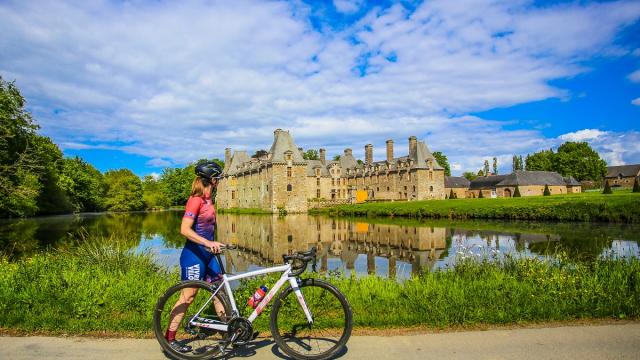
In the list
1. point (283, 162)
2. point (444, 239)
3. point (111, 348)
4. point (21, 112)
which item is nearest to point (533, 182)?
point (283, 162)

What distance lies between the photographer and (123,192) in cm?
9206

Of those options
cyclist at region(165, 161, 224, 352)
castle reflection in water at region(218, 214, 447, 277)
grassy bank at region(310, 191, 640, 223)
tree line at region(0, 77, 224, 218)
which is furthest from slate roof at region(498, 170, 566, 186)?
cyclist at region(165, 161, 224, 352)

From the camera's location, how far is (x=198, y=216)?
551cm

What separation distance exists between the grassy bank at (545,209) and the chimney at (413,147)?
2030 centimetres

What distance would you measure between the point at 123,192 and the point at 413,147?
6521 cm

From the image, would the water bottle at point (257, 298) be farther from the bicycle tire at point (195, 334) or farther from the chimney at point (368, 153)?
the chimney at point (368, 153)

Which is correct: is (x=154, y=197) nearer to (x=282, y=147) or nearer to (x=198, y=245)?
(x=282, y=147)

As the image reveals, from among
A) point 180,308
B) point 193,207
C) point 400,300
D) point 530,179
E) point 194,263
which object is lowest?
point 400,300

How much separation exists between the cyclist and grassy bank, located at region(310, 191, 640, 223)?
37.0m

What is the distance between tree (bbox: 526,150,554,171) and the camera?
105250mm

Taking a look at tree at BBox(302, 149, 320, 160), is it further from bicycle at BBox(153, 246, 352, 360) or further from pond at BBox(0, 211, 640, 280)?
bicycle at BBox(153, 246, 352, 360)

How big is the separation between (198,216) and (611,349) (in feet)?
18.2

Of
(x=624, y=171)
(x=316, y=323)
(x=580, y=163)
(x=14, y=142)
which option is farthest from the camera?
(x=624, y=171)

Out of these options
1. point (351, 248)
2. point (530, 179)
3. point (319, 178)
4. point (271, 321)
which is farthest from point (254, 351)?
point (530, 179)
